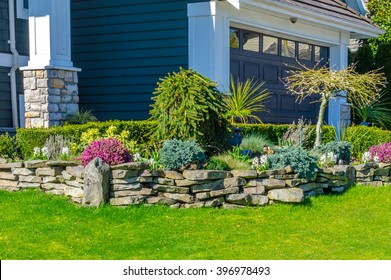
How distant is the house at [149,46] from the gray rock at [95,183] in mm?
3894

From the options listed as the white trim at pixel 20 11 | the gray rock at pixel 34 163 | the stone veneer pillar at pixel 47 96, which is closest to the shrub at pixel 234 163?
the gray rock at pixel 34 163

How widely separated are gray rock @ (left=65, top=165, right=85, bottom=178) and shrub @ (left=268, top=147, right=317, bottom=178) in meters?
2.70

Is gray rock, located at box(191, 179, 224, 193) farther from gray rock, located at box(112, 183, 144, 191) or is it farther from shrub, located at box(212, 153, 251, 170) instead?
gray rock, located at box(112, 183, 144, 191)

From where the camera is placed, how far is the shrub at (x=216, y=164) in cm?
998

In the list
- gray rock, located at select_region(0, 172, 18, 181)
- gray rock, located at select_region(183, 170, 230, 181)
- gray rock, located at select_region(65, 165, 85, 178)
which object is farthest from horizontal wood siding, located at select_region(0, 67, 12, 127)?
gray rock, located at select_region(183, 170, 230, 181)

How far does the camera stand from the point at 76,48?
15.8 m

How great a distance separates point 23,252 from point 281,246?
2.70m

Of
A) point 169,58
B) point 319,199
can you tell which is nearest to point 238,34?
point 169,58

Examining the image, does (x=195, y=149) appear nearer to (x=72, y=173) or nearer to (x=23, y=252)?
(x=72, y=173)

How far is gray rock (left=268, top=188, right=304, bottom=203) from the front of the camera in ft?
32.1

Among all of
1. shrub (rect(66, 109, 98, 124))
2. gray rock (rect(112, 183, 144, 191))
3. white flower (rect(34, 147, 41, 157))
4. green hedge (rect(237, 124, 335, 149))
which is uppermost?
shrub (rect(66, 109, 98, 124))

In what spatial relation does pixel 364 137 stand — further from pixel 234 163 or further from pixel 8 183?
pixel 8 183

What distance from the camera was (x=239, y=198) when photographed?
9.70m
